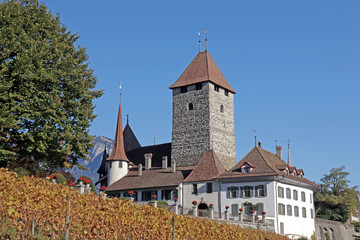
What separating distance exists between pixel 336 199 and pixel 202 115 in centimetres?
2333

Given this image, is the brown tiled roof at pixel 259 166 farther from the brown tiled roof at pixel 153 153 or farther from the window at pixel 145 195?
the brown tiled roof at pixel 153 153

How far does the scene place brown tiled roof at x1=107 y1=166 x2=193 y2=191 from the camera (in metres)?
48.4

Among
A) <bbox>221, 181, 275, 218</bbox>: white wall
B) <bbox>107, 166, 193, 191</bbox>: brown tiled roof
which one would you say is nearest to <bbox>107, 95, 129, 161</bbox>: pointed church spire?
<bbox>107, 166, 193, 191</bbox>: brown tiled roof

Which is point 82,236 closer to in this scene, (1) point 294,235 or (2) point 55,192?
(2) point 55,192

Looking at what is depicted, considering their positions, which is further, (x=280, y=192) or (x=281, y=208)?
(x=280, y=192)

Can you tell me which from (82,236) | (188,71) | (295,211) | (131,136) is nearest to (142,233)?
(82,236)

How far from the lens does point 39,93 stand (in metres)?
27.7

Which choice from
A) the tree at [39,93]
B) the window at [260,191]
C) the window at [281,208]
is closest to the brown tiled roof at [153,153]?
the window at [260,191]

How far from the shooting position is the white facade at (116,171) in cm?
5394

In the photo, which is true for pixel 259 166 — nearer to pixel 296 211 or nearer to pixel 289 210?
pixel 289 210

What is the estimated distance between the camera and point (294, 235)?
42281 mm

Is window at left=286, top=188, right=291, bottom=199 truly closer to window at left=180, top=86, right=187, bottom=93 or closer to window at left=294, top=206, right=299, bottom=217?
window at left=294, top=206, right=299, bottom=217

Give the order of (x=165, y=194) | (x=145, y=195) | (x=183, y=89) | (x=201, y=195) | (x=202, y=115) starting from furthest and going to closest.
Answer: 1. (x=183, y=89)
2. (x=202, y=115)
3. (x=145, y=195)
4. (x=165, y=194)
5. (x=201, y=195)

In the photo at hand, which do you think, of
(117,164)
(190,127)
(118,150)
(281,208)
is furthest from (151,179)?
(281,208)
